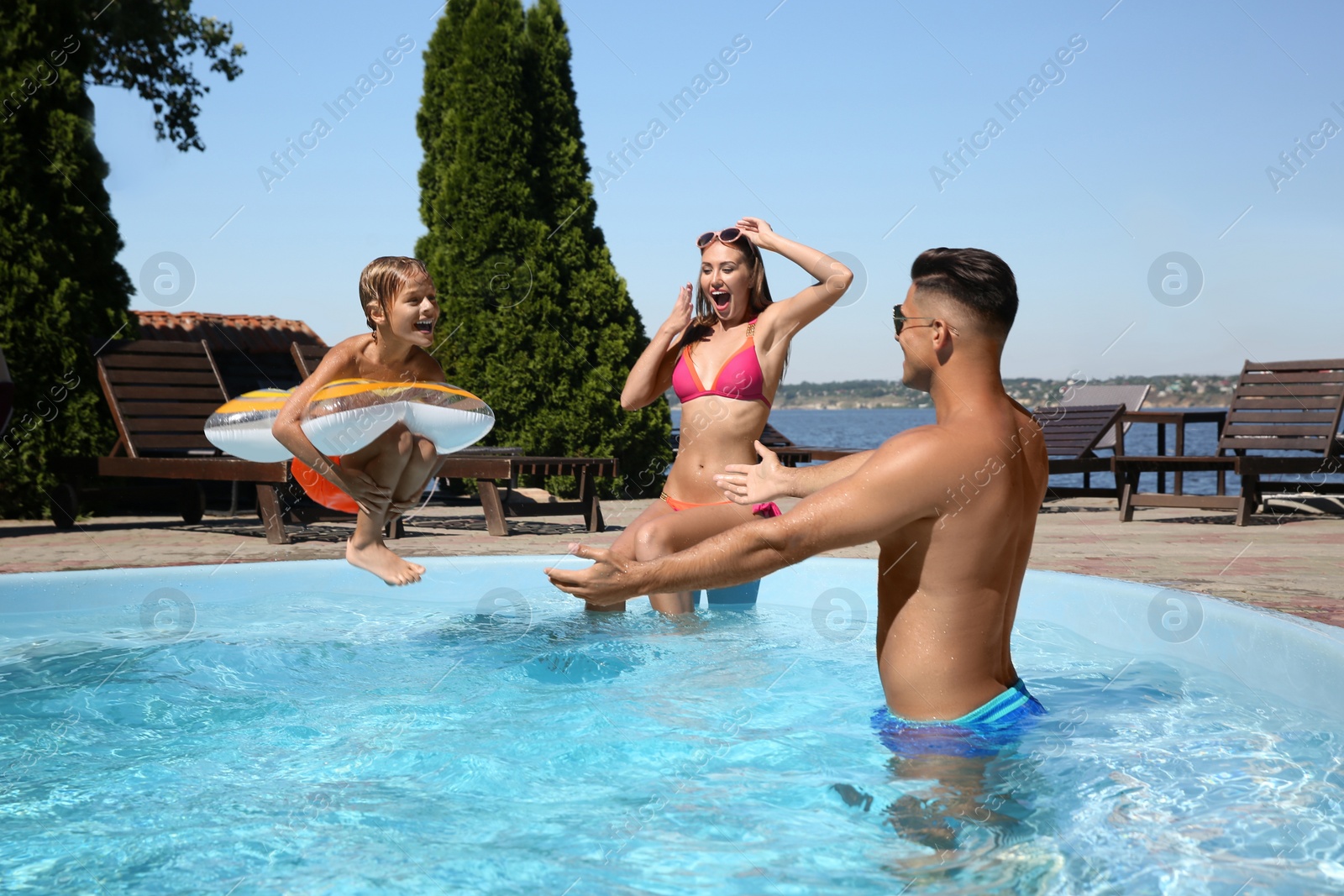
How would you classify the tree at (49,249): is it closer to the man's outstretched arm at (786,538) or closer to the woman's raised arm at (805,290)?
the woman's raised arm at (805,290)

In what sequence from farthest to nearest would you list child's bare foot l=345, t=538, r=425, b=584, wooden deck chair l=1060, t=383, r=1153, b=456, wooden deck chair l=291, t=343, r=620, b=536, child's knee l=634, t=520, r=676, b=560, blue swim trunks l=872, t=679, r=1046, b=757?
wooden deck chair l=1060, t=383, r=1153, b=456
wooden deck chair l=291, t=343, r=620, b=536
child's bare foot l=345, t=538, r=425, b=584
child's knee l=634, t=520, r=676, b=560
blue swim trunks l=872, t=679, r=1046, b=757

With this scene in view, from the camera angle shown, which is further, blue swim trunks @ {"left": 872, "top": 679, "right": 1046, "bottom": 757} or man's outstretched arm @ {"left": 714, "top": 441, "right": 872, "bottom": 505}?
blue swim trunks @ {"left": 872, "top": 679, "right": 1046, "bottom": 757}

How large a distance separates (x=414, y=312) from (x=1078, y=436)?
1033 centimetres

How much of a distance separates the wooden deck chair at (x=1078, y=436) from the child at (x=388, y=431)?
27.5ft

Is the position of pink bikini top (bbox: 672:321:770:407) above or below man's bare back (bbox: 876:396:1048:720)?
above

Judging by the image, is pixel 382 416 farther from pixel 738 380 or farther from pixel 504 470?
pixel 504 470

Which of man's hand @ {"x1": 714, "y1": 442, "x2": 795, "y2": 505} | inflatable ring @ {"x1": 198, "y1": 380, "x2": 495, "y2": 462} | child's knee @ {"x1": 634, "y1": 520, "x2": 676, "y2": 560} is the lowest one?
child's knee @ {"x1": 634, "y1": 520, "x2": 676, "y2": 560}

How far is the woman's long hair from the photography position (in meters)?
4.87

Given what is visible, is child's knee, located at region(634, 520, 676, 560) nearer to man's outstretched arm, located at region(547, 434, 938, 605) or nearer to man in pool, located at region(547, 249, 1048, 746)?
man in pool, located at region(547, 249, 1048, 746)

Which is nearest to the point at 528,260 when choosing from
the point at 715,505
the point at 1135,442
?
the point at 715,505

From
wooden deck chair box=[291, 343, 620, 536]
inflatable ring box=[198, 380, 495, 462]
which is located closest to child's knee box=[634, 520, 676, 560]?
inflatable ring box=[198, 380, 495, 462]

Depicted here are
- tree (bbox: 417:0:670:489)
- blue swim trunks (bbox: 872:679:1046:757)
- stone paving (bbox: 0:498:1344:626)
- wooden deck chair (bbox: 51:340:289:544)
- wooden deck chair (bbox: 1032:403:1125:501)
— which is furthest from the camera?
tree (bbox: 417:0:670:489)

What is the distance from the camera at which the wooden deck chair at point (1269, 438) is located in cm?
1018

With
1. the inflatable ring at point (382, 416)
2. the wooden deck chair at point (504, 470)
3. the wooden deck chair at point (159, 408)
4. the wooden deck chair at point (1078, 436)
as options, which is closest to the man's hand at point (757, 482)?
the inflatable ring at point (382, 416)
